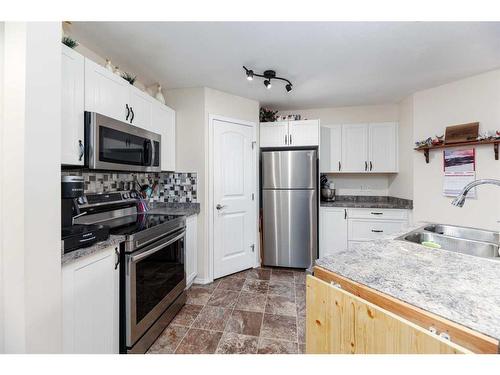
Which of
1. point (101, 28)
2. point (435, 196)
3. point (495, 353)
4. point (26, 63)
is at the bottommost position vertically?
point (495, 353)

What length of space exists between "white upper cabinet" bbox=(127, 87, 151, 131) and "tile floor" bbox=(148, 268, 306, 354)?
1.78 meters

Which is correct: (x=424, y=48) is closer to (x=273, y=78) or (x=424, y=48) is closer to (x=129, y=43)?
(x=273, y=78)

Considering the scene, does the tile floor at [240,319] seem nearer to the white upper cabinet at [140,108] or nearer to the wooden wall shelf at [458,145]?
the white upper cabinet at [140,108]

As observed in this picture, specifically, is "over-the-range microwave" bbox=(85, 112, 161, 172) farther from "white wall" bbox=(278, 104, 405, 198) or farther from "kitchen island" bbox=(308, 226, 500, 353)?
"white wall" bbox=(278, 104, 405, 198)

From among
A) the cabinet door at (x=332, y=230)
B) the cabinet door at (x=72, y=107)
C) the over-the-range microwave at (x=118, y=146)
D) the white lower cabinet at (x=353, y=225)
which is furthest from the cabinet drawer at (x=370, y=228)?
the cabinet door at (x=72, y=107)

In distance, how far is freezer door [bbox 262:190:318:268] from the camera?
3119 millimetres

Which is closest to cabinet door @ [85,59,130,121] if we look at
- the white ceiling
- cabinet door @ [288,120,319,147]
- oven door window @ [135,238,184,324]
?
the white ceiling

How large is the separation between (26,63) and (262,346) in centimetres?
205

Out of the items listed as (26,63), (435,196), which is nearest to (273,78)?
(26,63)

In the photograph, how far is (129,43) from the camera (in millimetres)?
1872

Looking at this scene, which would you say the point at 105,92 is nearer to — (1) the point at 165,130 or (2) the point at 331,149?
(1) the point at 165,130

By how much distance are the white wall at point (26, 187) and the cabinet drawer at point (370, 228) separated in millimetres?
3143

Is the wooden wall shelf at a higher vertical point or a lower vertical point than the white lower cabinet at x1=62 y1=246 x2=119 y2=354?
higher

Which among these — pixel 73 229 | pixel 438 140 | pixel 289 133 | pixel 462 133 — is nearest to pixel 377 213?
pixel 438 140
